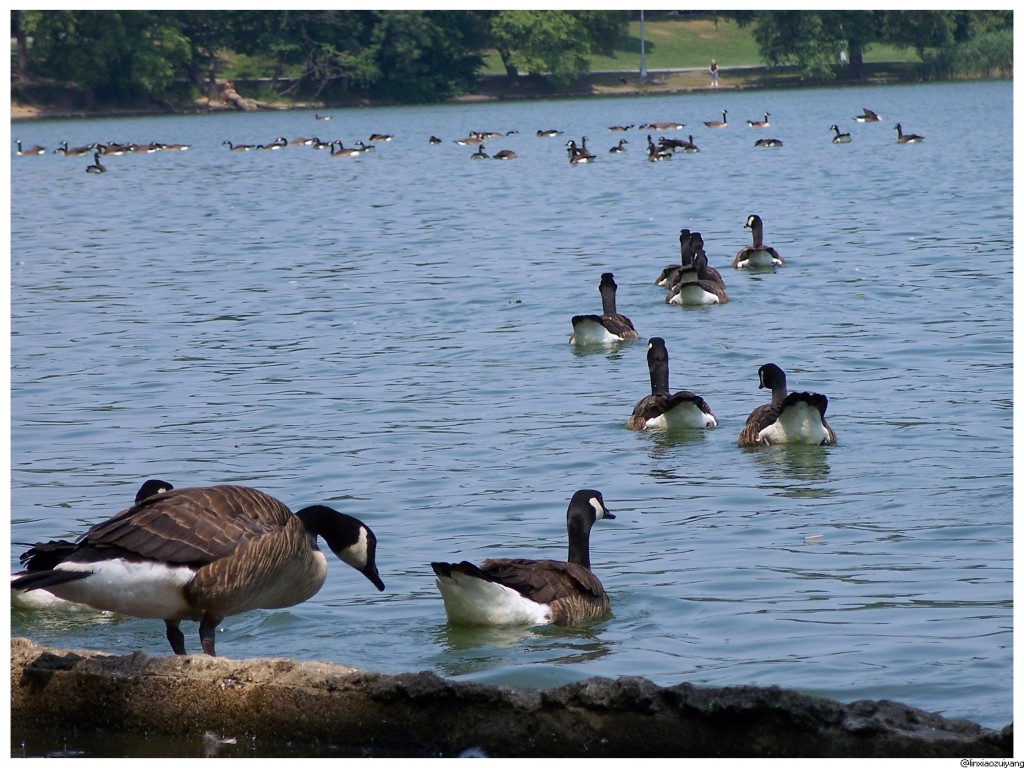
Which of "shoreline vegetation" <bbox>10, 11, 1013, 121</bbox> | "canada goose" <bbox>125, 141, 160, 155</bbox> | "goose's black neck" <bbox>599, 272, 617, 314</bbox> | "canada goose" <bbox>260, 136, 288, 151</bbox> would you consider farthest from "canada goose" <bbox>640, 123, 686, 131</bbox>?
"goose's black neck" <bbox>599, 272, 617, 314</bbox>

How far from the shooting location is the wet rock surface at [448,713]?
182 inches

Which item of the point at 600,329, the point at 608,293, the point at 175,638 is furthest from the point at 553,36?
the point at 175,638

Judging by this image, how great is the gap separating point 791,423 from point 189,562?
6105mm

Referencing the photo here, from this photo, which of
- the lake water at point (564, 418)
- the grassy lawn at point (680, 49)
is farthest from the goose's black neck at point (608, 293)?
the grassy lawn at point (680, 49)

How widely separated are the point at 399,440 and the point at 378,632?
14.7 feet

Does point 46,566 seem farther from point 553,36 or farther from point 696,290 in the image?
point 553,36

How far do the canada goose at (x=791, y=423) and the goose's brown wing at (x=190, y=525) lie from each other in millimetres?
5436

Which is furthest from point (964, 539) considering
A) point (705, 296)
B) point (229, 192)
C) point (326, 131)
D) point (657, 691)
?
point (326, 131)

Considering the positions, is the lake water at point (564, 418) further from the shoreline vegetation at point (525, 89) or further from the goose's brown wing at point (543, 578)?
the shoreline vegetation at point (525, 89)

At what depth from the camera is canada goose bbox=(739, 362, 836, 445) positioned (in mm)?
10969

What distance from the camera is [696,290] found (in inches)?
742

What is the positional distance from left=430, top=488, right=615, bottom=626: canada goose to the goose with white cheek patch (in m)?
1.52

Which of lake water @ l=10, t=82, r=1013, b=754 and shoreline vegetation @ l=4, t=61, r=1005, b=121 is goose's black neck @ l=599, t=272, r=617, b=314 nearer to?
lake water @ l=10, t=82, r=1013, b=754

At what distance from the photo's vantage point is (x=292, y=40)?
291 feet
